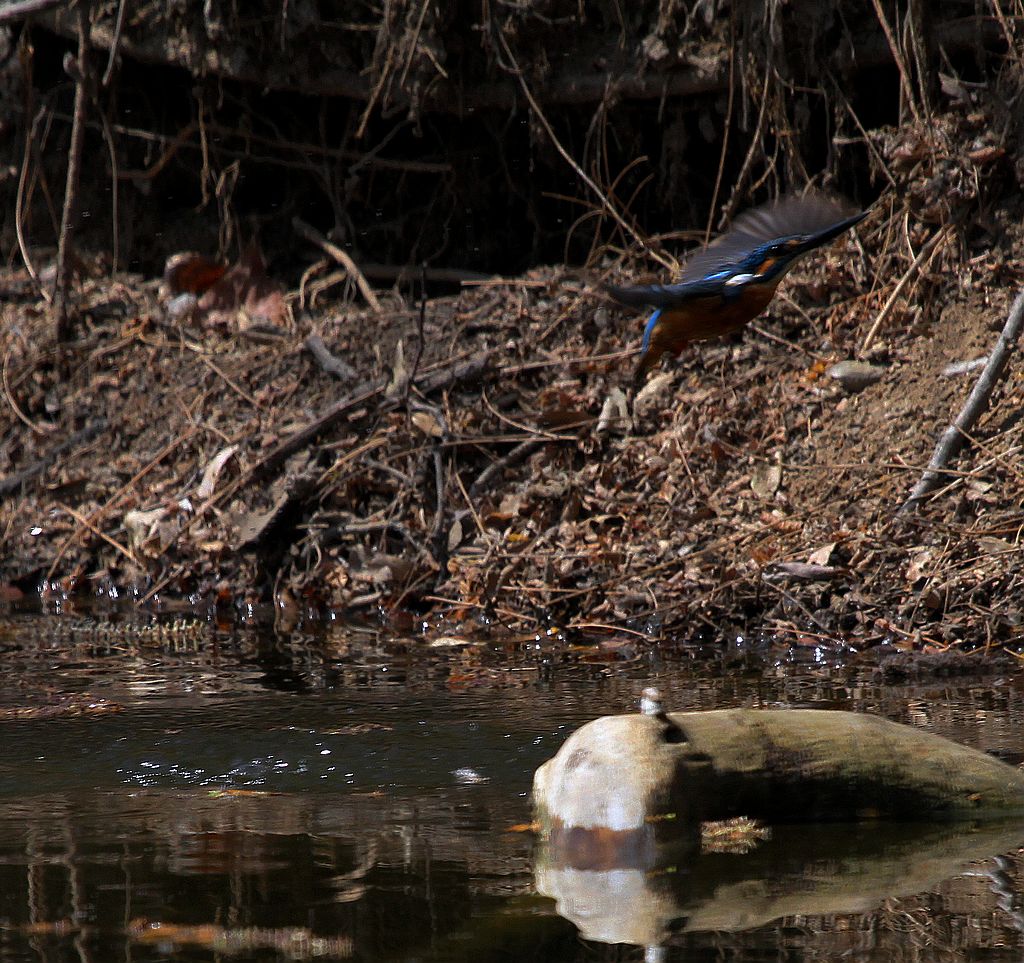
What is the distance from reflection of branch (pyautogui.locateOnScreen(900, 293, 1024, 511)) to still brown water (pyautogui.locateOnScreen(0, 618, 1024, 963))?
911 mm

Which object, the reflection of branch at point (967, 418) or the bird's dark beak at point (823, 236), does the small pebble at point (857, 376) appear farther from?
the bird's dark beak at point (823, 236)

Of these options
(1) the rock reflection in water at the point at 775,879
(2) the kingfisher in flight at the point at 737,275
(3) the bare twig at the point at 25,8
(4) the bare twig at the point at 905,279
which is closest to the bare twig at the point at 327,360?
(4) the bare twig at the point at 905,279

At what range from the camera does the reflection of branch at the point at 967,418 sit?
5129 mm

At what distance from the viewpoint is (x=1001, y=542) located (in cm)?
484

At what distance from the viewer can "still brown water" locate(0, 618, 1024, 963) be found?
2297 millimetres

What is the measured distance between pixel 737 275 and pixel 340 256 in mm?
4507

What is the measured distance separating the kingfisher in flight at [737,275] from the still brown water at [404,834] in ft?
3.61

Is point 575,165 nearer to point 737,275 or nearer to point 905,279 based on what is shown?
point 905,279

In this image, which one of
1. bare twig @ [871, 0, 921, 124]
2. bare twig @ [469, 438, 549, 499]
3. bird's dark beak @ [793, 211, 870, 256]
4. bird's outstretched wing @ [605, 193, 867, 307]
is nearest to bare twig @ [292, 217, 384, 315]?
bare twig @ [469, 438, 549, 499]

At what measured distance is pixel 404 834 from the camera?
2959 mm

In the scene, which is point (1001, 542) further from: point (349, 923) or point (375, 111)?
point (375, 111)

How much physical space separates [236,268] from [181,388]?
4.09ft

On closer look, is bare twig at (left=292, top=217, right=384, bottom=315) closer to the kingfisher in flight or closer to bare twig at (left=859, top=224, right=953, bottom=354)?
bare twig at (left=859, top=224, right=953, bottom=354)

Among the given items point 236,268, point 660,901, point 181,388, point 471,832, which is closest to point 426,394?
point 181,388
